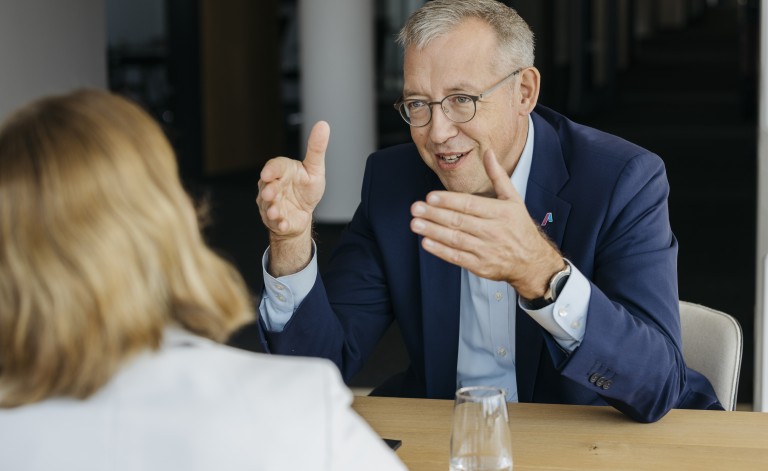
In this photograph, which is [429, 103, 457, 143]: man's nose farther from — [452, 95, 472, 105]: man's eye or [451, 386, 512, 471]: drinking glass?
[451, 386, 512, 471]: drinking glass

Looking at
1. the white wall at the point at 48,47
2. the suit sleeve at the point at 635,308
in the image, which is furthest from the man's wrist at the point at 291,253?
the white wall at the point at 48,47

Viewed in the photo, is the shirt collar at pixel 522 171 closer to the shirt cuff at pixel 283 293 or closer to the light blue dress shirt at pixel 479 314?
the light blue dress shirt at pixel 479 314

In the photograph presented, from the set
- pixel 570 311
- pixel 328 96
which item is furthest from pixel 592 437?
pixel 328 96

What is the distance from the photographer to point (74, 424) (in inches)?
42.1

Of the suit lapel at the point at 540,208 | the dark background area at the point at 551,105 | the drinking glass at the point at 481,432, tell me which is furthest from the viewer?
the dark background area at the point at 551,105

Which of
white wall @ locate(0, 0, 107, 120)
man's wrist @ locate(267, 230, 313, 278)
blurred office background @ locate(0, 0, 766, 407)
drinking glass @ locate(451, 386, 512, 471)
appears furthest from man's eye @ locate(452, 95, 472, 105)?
white wall @ locate(0, 0, 107, 120)

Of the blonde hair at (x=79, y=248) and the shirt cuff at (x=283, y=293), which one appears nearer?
the blonde hair at (x=79, y=248)

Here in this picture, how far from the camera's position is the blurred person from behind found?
1.05 meters

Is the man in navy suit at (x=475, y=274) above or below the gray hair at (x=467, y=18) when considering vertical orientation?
below

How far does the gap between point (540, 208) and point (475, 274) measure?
401 millimetres

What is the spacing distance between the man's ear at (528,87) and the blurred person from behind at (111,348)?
4.36 feet

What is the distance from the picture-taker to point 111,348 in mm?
1062

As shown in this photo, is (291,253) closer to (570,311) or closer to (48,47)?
(570,311)

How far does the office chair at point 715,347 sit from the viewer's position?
2188 millimetres
